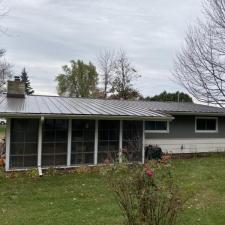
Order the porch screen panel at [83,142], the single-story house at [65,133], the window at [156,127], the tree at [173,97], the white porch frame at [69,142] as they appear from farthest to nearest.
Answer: the tree at [173,97], the window at [156,127], the porch screen panel at [83,142], the white porch frame at [69,142], the single-story house at [65,133]

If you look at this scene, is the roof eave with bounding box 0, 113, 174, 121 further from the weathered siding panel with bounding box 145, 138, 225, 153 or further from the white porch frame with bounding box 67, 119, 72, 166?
the weathered siding panel with bounding box 145, 138, 225, 153

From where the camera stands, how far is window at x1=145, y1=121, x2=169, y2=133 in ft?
55.4

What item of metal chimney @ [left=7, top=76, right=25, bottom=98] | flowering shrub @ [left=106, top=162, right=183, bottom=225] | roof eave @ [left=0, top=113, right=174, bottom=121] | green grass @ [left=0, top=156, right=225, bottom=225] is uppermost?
metal chimney @ [left=7, top=76, right=25, bottom=98]

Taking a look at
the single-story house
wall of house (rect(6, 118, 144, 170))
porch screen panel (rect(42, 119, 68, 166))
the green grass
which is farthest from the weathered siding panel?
porch screen panel (rect(42, 119, 68, 166))

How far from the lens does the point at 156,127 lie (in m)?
17.1

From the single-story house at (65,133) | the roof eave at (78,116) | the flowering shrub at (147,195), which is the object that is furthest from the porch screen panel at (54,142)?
the flowering shrub at (147,195)

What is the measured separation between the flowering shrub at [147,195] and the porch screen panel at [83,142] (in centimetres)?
834

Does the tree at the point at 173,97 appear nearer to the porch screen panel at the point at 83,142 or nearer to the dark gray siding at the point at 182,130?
the dark gray siding at the point at 182,130

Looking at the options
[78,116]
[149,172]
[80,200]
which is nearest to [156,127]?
[78,116]

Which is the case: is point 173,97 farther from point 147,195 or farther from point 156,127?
point 147,195

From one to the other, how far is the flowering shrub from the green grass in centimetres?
209

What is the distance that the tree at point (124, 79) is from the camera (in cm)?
4375

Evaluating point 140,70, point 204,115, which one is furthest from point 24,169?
point 140,70

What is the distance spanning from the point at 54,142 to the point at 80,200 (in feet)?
15.6
